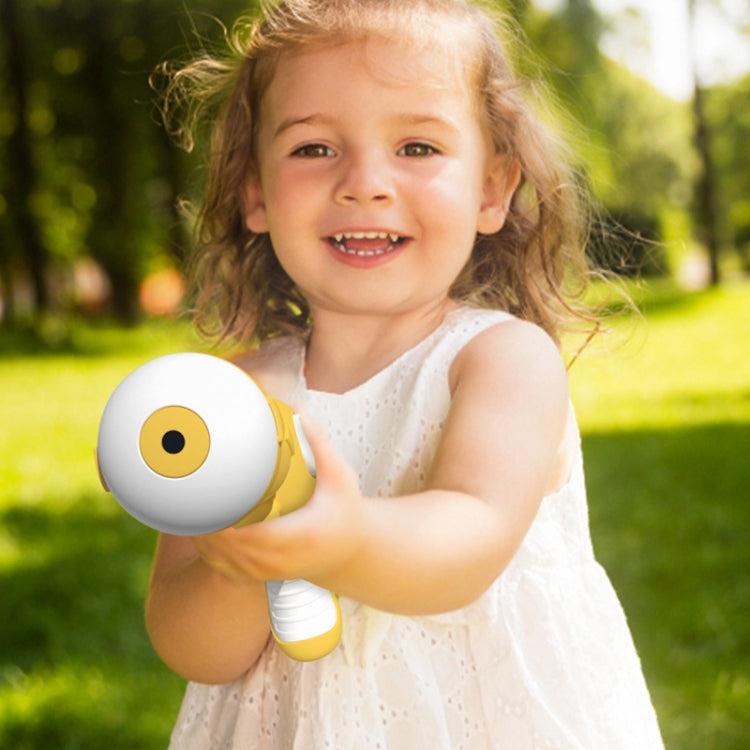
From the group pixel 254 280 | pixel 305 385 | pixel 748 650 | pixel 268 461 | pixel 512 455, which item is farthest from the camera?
pixel 748 650

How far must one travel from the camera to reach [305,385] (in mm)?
1682

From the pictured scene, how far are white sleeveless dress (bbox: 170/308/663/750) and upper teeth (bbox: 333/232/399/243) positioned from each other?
16 centimetres

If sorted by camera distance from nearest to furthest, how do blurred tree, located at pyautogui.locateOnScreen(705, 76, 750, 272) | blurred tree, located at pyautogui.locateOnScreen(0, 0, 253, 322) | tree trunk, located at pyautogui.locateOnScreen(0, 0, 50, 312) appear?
tree trunk, located at pyautogui.locateOnScreen(0, 0, 50, 312) → blurred tree, located at pyautogui.locateOnScreen(0, 0, 253, 322) → blurred tree, located at pyautogui.locateOnScreen(705, 76, 750, 272)

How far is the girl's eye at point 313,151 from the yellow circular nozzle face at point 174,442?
2.35 ft

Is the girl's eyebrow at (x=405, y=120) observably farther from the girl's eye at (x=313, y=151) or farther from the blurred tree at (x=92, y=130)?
the blurred tree at (x=92, y=130)

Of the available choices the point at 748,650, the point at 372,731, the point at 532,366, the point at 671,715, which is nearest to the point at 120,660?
the point at 671,715

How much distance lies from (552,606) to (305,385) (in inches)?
19.6

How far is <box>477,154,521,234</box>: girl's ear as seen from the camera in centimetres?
170

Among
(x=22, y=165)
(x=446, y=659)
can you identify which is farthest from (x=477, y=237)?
(x=22, y=165)

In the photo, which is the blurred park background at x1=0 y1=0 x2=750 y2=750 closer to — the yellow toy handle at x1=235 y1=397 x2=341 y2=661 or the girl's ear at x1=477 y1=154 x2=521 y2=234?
the girl's ear at x1=477 y1=154 x2=521 y2=234

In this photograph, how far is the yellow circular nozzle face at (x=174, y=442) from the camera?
0.89 meters

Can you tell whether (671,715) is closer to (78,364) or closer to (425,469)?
(425,469)

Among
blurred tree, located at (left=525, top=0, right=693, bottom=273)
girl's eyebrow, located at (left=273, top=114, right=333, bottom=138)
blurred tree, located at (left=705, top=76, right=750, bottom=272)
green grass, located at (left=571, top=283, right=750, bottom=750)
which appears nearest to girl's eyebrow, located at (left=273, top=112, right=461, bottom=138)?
girl's eyebrow, located at (left=273, top=114, right=333, bottom=138)

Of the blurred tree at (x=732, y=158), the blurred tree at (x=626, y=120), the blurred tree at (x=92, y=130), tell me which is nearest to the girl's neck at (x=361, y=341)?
the blurred tree at (x=626, y=120)
